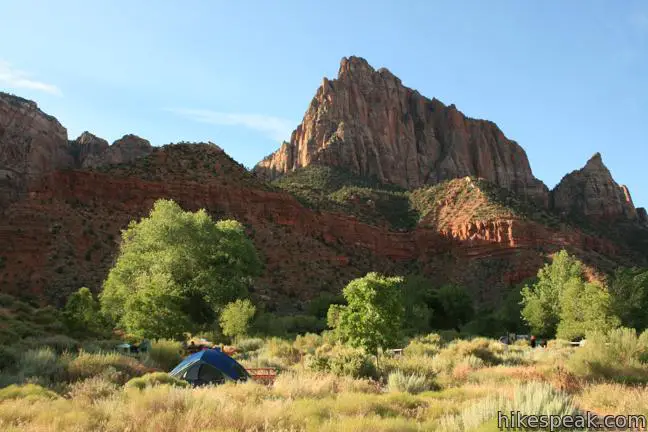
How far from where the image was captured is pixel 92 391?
1152 cm

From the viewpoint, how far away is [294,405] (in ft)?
29.7

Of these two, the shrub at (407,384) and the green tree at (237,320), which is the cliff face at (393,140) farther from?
the shrub at (407,384)

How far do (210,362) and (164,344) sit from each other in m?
5.76

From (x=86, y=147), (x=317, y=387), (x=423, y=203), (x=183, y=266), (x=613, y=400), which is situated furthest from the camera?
(x=86, y=147)

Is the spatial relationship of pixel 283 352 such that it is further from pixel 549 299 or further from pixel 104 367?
pixel 549 299

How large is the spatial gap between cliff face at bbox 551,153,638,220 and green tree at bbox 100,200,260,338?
331 feet

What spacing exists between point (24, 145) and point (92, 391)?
85.8m

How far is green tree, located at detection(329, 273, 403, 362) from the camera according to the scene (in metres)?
20.7

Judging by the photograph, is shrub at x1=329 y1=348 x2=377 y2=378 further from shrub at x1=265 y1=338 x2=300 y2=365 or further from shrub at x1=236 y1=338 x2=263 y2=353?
shrub at x1=236 y1=338 x2=263 y2=353

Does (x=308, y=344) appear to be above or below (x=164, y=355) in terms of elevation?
below

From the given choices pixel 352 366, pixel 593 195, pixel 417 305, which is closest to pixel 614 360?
pixel 352 366

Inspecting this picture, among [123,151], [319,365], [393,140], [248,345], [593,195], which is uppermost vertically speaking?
[393,140]

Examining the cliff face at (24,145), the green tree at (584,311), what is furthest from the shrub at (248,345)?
the cliff face at (24,145)

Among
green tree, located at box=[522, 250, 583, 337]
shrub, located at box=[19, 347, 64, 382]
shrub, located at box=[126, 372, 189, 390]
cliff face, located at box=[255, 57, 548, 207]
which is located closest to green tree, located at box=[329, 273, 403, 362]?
shrub, located at box=[126, 372, 189, 390]
